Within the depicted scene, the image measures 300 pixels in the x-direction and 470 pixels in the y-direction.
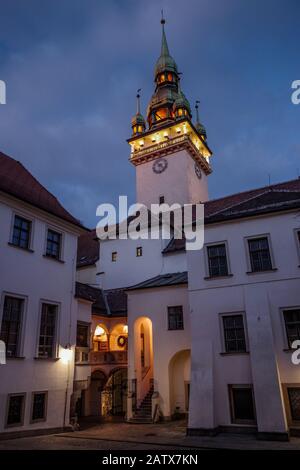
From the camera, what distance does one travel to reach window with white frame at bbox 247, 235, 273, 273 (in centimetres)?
1686

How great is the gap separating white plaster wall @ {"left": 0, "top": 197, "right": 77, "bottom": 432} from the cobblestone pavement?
4.28 feet

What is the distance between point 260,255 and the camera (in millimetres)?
17094

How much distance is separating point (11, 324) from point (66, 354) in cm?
365

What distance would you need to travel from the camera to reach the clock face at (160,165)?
45.2 m

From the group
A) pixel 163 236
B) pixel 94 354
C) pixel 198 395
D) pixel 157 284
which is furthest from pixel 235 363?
pixel 163 236

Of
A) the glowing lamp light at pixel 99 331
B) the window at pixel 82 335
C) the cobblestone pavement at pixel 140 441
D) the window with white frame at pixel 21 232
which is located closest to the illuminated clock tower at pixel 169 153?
the glowing lamp light at pixel 99 331

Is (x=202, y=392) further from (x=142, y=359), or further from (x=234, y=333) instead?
(x=142, y=359)

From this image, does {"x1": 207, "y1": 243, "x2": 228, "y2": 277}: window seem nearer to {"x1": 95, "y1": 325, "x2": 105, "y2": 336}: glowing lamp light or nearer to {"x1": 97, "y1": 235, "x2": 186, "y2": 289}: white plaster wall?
{"x1": 97, "y1": 235, "x2": 186, "y2": 289}: white plaster wall

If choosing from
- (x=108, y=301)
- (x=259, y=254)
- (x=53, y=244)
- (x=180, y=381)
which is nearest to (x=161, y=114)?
(x=108, y=301)

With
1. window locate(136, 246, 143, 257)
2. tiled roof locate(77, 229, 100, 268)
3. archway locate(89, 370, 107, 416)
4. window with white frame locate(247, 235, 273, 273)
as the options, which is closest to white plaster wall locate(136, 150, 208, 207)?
tiled roof locate(77, 229, 100, 268)

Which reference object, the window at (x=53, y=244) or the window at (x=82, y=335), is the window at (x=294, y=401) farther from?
the window at (x=53, y=244)

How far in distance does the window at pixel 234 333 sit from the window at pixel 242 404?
1609 millimetres
